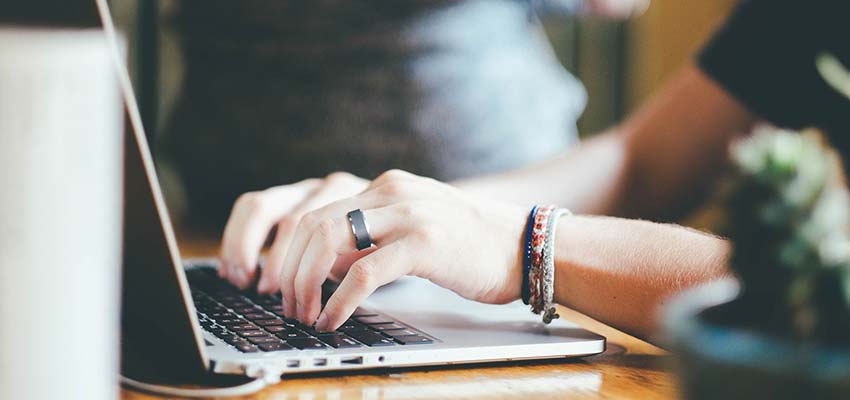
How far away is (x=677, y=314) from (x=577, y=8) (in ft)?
4.19

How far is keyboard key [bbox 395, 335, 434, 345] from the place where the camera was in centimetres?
69

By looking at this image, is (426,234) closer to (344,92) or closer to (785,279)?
(785,279)

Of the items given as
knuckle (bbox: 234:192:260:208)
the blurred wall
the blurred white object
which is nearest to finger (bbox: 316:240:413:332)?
knuckle (bbox: 234:192:260:208)

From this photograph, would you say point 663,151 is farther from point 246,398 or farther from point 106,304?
point 106,304

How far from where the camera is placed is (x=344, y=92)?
151cm

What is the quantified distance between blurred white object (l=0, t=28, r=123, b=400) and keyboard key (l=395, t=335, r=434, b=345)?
13.1 inches

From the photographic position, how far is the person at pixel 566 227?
0.74 metres

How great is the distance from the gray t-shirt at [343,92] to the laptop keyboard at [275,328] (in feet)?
2.16

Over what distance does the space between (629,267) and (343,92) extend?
82cm

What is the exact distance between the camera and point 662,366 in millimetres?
719

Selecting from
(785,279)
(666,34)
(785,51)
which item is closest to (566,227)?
(785,279)

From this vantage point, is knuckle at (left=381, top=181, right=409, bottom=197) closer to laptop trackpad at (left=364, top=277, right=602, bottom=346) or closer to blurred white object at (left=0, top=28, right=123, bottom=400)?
laptop trackpad at (left=364, top=277, right=602, bottom=346)

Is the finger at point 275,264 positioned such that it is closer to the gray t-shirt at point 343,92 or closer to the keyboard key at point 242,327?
the keyboard key at point 242,327

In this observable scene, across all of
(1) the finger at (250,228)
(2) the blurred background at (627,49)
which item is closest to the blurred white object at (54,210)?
(1) the finger at (250,228)
